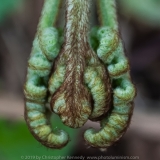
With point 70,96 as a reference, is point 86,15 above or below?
above

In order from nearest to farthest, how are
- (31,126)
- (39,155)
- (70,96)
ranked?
(70,96), (31,126), (39,155)

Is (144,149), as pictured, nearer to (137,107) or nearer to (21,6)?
(137,107)

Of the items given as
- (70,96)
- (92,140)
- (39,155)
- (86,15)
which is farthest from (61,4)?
(39,155)

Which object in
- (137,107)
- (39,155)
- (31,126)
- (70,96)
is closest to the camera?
(70,96)

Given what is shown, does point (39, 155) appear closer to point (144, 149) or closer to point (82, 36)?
point (144, 149)

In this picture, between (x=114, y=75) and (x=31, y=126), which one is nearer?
(x=114, y=75)

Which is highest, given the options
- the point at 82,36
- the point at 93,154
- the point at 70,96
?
the point at 82,36
